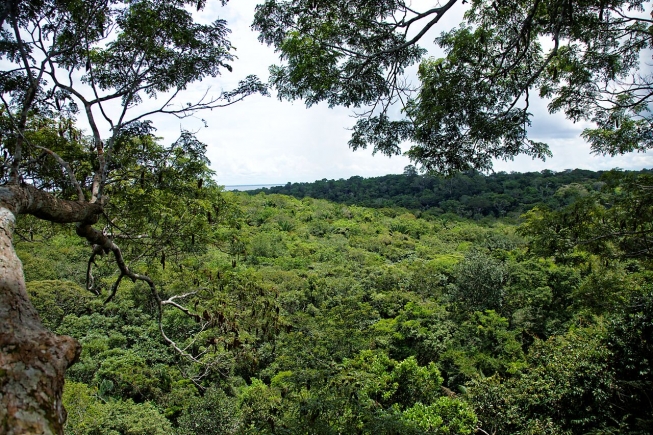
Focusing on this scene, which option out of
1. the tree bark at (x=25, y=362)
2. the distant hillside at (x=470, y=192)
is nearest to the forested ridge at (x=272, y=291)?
the tree bark at (x=25, y=362)

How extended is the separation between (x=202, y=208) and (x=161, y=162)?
94cm

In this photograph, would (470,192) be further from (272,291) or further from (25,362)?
(25,362)

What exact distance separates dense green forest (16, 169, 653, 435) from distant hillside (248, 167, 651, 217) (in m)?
33.1

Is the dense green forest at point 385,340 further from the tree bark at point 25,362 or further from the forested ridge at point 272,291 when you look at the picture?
the tree bark at point 25,362

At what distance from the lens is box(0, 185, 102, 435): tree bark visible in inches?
37.5

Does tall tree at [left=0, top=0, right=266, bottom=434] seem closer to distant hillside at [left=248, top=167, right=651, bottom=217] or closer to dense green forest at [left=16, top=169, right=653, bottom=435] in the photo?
dense green forest at [left=16, top=169, right=653, bottom=435]

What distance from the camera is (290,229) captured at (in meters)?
41.7

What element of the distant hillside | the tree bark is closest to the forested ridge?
the tree bark

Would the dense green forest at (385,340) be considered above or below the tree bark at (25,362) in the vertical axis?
below

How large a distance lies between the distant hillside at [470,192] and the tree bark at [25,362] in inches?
1969

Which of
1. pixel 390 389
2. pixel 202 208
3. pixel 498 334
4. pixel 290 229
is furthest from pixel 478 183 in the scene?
pixel 202 208

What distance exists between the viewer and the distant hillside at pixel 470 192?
53.7 metres

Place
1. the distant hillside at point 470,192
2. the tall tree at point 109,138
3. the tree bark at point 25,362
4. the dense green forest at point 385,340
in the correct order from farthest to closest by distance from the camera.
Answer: the distant hillside at point 470,192 < the dense green forest at point 385,340 < the tall tree at point 109,138 < the tree bark at point 25,362

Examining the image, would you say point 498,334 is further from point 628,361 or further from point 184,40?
point 184,40
